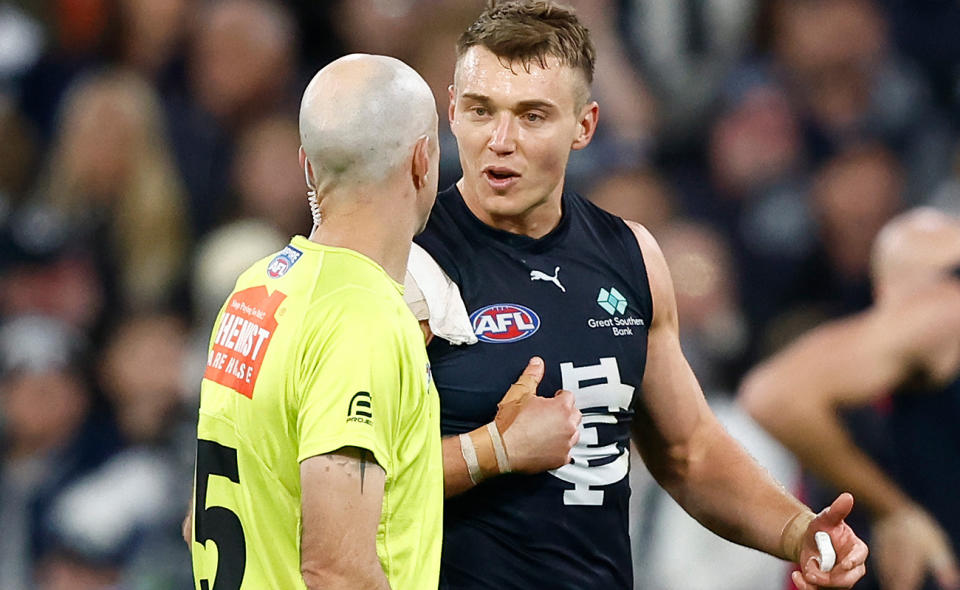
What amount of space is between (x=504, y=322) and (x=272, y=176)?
11.4ft

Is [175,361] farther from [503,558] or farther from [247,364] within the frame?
[247,364]

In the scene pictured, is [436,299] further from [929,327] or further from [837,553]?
[929,327]

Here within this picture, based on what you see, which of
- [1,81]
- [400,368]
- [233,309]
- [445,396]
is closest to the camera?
[400,368]

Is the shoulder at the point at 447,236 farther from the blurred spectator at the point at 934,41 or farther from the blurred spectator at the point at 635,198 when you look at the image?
the blurred spectator at the point at 934,41

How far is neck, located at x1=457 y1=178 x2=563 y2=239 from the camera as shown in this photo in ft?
10.0

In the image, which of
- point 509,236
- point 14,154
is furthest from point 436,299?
point 14,154

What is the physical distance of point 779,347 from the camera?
A: 19.5 ft

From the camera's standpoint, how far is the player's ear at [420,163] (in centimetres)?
236

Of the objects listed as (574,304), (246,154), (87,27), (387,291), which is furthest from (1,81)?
(387,291)

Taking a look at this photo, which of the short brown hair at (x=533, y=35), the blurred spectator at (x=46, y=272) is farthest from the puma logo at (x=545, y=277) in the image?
the blurred spectator at (x=46, y=272)

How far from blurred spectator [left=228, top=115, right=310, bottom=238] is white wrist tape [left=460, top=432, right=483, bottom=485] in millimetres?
3502

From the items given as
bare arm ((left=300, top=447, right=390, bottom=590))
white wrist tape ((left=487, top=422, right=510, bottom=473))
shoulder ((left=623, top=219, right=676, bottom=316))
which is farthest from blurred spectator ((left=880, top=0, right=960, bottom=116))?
bare arm ((left=300, top=447, right=390, bottom=590))

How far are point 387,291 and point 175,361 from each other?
157 inches

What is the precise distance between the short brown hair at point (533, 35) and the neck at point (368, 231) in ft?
2.51
